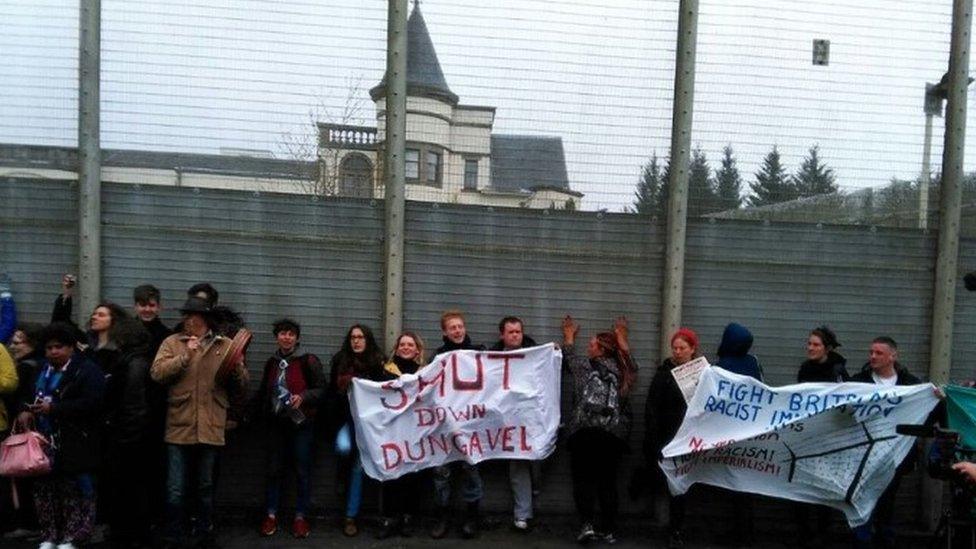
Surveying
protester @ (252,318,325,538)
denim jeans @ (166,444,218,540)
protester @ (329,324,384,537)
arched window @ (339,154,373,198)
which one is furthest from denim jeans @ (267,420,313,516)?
arched window @ (339,154,373,198)

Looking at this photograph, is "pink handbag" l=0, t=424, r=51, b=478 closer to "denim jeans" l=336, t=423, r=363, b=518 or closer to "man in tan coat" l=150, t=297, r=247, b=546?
"man in tan coat" l=150, t=297, r=247, b=546

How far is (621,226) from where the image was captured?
6.70 m

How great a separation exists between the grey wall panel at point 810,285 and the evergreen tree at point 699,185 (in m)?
0.16

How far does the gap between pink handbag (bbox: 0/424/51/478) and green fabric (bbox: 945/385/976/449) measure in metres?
6.50

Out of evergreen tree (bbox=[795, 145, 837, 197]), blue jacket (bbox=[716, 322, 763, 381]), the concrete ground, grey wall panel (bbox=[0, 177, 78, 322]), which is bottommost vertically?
the concrete ground

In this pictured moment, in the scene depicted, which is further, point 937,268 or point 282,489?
point 937,268

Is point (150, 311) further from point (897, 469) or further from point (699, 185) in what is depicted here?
point (897, 469)

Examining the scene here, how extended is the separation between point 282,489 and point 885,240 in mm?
5799

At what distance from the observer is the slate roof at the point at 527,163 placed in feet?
21.8

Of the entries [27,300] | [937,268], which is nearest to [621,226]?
[937,268]

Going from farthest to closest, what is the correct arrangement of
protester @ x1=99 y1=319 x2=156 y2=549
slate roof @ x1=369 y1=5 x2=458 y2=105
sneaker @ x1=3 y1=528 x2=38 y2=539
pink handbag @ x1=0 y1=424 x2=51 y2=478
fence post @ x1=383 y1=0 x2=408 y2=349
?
slate roof @ x1=369 y1=5 x2=458 y2=105 → fence post @ x1=383 y1=0 x2=408 y2=349 → sneaker @ x1=3 y1=528 x2=38 y2=539 → protester @ x1=99 y1=319 x2=156 y2=549 → pink handbag @ x1=0 y1=424 x2=51 y2=478

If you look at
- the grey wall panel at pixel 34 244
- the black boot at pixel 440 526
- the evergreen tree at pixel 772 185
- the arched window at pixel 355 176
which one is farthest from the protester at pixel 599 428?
the grey wall panel at pixel 34 244

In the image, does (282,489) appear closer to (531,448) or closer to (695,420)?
Answer: (531,448)

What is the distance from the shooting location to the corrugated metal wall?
633 centimetres
